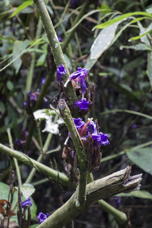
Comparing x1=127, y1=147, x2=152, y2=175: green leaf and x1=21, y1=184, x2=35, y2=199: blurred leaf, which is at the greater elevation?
x1=21, y1=184, x2=35, y2=199: blurred leaf

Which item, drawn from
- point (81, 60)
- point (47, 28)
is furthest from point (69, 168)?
point (81, 60)

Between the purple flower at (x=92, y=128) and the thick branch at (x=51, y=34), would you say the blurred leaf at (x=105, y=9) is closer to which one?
the thick branch at (x=51, y=34)

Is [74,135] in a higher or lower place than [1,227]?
higher

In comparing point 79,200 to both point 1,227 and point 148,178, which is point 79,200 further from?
point 148,178

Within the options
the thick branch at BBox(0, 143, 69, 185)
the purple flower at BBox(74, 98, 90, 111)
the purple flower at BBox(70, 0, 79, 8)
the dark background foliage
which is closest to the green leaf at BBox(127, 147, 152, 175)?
the dark background foliage

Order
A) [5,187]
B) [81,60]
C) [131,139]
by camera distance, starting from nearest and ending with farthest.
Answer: [5,187] < [81,60] < [131,139]

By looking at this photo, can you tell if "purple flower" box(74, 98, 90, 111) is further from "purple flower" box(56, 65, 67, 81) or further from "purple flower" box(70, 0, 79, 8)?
"purple flower" box(70, 0, 79, 8)

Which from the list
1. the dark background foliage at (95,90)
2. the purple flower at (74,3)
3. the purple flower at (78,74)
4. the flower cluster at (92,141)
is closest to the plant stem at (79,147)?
the flower cluster at (92,141)
